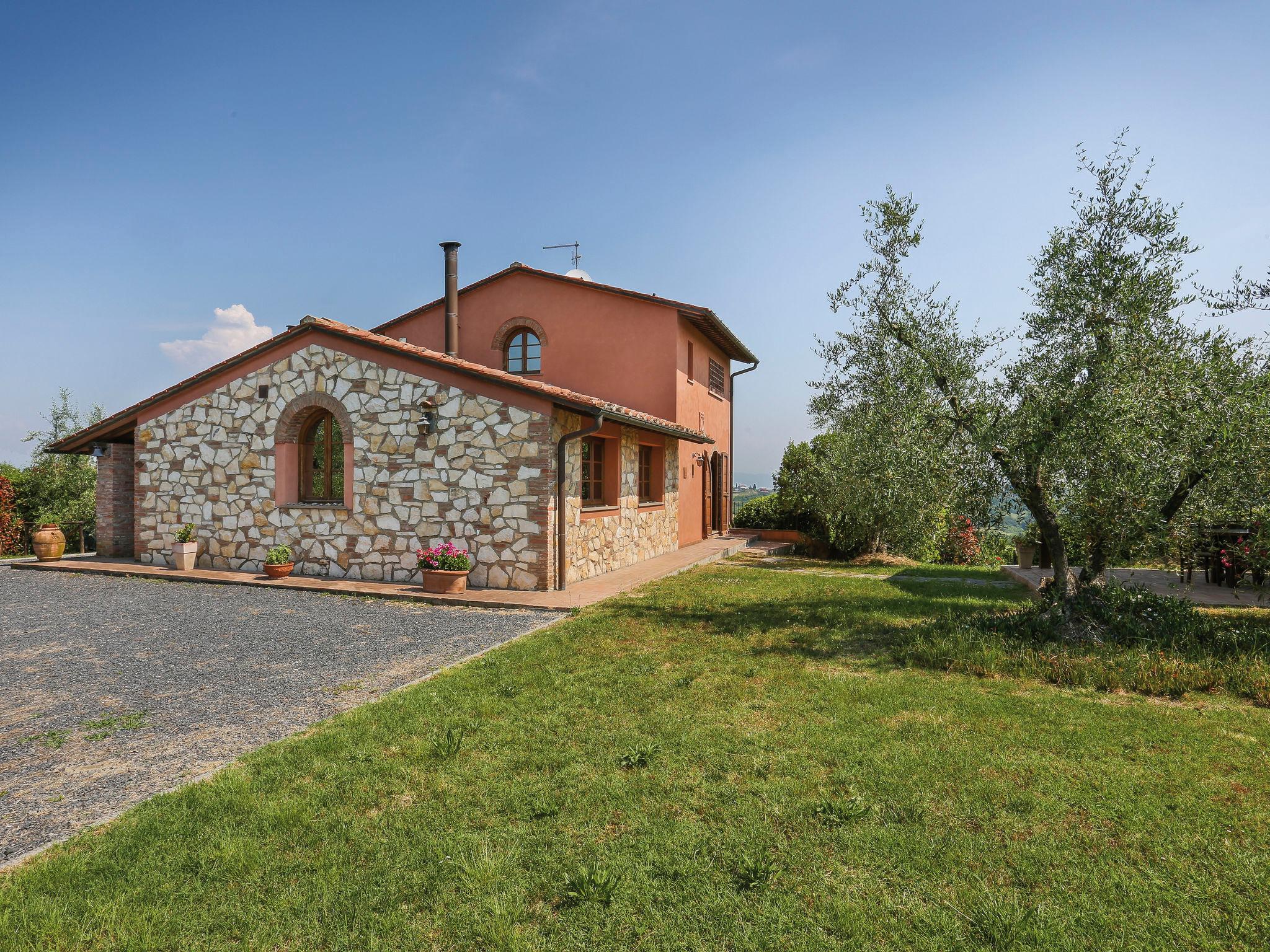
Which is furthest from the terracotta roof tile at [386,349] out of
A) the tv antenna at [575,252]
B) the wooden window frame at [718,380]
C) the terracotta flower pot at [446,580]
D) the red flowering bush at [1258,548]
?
the red flowering bush at [1258,548]

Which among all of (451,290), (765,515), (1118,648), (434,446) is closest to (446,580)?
(434,446)

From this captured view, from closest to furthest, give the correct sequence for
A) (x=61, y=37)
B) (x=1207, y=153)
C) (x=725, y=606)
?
(x=1207, y=153), (x=725, y=606), (x=61, y=37)

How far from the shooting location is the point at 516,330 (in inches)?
647

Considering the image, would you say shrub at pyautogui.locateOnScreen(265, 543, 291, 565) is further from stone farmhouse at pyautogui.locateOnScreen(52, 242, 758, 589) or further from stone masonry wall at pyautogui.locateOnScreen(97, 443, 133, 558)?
stone masonry wall at pyautogui.locateOnScreen(97, 443, 133, 558)

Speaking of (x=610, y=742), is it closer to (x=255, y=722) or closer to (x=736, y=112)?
(x=255, y=722)

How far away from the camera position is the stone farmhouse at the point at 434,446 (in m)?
10.2

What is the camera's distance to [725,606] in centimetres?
919

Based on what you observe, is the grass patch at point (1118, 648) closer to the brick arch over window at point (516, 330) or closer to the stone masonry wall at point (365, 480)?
the stone masonry wall at point (365, 480)

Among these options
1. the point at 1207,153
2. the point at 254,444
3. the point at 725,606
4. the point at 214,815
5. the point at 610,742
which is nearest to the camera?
the point at 214,815

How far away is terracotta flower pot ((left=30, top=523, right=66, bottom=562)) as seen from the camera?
13398mm

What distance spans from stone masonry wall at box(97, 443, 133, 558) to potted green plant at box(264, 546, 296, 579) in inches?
212

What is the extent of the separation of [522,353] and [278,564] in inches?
309

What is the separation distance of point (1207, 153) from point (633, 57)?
7.53 metres

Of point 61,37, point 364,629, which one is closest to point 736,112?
point 364,629
